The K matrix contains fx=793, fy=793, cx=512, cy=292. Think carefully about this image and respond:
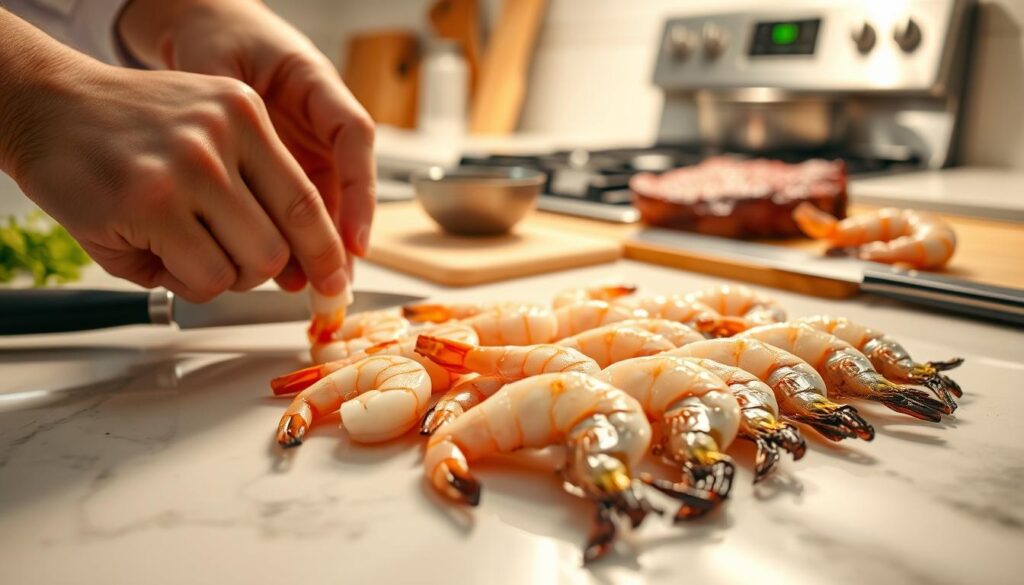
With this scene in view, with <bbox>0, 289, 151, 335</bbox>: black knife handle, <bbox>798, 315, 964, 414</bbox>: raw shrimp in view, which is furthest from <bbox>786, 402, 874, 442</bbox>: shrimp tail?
<bbox>0, 289, 151, 335</bbox>: black knife handle

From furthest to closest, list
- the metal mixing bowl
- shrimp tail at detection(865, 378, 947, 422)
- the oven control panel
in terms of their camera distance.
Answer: the oven control panel
the metal mixing bowl
shrimp tail at detection(865, 378, 947, 422)

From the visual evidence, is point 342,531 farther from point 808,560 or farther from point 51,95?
point 51,95

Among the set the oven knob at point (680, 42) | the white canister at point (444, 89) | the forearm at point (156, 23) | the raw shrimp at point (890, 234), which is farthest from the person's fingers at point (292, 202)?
the white canister at point (444, 89)

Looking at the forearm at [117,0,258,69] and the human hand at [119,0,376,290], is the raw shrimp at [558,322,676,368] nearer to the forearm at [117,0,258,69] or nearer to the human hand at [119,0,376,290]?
the human hand at [119,0,376,290]

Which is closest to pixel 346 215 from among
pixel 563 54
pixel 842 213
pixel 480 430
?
pixel 480 430

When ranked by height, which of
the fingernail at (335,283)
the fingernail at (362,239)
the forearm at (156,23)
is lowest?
the fingernail at (335,283)

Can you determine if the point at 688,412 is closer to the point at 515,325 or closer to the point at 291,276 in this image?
the point at 515,325

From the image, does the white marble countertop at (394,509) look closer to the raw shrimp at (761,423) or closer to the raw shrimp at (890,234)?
the raw shrimp at (761,423)
